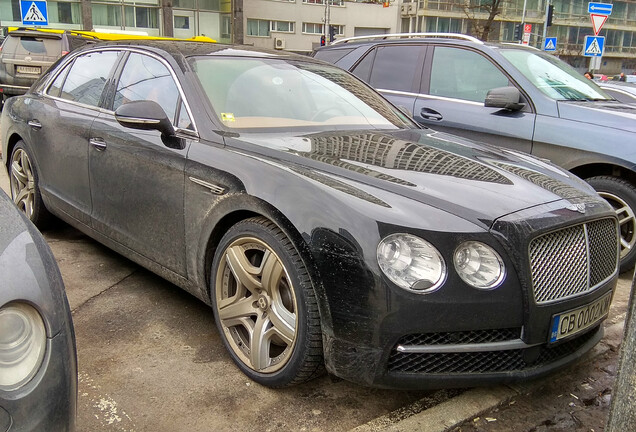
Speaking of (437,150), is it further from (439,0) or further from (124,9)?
(439,0)

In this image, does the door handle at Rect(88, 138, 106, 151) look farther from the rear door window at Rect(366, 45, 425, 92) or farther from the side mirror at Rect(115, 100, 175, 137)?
the rear door window at Rect(366, 45, 425, 92)

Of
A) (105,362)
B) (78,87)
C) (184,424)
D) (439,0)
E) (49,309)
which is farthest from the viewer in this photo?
(439,0)

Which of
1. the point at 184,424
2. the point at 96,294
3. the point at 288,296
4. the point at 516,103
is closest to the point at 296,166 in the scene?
the point at 288,296

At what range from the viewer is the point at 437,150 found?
121 inches

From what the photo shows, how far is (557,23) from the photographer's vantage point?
60.8 m

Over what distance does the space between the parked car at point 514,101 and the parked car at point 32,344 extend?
395cm

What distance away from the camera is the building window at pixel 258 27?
1815 inches

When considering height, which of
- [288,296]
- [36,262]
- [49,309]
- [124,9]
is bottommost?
[288,296]

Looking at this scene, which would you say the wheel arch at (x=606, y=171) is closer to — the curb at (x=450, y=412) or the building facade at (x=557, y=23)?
the curb at (x=450, y=412)

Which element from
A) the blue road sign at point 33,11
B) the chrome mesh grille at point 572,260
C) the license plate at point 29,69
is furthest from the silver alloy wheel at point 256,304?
the blue road sign at point 33,11

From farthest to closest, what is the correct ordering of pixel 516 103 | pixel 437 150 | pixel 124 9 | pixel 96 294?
pixel 124 9 → pixel 516 103 → pixel 96 294 → pixel 437 150

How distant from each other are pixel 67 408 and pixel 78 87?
3235mm

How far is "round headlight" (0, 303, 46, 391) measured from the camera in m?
1.43

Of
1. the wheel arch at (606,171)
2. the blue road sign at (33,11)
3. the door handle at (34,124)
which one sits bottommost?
the wheel arch at (606,171)
